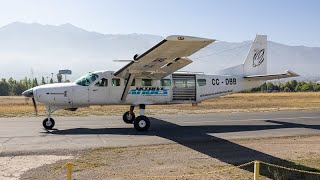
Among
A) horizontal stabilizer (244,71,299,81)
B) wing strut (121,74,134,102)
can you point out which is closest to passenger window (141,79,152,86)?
wing strut (121,74,134,102)

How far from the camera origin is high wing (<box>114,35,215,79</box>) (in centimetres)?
1304

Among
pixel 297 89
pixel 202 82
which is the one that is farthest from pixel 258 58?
pixel 297 89

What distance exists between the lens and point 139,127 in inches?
723

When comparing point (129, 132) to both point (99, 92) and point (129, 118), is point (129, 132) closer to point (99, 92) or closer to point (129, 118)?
point (99, 92)

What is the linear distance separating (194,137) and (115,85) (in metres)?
5.41

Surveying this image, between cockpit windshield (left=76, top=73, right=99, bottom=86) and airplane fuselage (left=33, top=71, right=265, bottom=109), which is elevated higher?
cockpit windshield (left=76, top=73, right=99, bottom=86)

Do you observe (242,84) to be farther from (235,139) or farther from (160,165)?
(160,165)

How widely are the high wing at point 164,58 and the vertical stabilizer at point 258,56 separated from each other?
6733 millimetres

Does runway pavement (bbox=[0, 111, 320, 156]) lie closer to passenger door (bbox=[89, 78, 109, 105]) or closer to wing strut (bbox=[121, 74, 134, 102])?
passenger door (bbox=[89, 78, 109, 105])

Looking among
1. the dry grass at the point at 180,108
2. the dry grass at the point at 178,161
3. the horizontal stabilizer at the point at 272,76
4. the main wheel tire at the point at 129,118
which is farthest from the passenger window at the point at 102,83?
the horizontal stabilizer at the point at 272,76

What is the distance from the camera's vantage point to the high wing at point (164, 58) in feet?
42.8

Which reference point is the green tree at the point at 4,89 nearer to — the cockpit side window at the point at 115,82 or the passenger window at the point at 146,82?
the cockpit side window at the point at 115,82

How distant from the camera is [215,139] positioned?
52.5ft

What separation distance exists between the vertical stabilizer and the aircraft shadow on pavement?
3411 millimetres
